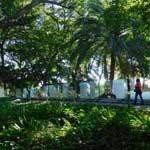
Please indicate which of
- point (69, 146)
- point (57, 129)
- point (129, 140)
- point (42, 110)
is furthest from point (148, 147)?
point (42, 110)

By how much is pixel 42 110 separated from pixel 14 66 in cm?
4281

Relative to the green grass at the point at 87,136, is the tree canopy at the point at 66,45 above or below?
above

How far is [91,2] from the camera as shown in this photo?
144 feet

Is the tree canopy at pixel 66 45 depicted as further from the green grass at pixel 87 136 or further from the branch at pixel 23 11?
the green grass at pixel 87 136

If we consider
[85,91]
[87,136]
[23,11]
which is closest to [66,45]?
[85,91]

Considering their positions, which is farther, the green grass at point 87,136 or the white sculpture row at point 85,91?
the white sculpture row at point 85,91

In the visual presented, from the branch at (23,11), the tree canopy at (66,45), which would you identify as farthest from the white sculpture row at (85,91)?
Result: the branch at (23,11)

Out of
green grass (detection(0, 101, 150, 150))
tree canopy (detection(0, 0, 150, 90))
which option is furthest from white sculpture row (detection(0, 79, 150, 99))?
green grass (detection(0, 101, 150, 150))

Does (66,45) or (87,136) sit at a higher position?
(66,45)

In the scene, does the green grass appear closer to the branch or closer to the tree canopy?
the branch

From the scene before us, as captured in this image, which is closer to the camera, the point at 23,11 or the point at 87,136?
the point at 87,136

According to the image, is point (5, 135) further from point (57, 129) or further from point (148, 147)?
point (148, 147)

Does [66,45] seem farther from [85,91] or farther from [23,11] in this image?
[23,11]

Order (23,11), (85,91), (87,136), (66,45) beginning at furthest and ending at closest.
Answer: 1. (85,91)
2. (66,45)
3. (23,11)
4. (87,136)
